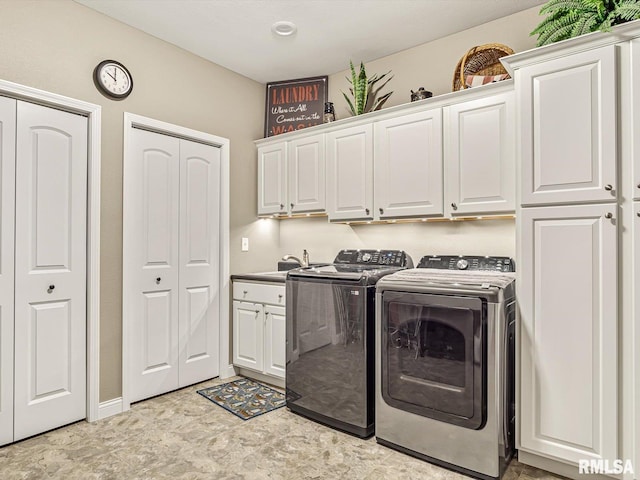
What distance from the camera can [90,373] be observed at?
2588mm

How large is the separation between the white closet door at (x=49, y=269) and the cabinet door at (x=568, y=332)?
2.72 m

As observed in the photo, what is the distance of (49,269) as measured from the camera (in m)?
2.46

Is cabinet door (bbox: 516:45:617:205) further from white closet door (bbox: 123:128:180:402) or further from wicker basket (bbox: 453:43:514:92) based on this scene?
white closet door (bbox: 123:128:180:402)

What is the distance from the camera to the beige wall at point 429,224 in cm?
265

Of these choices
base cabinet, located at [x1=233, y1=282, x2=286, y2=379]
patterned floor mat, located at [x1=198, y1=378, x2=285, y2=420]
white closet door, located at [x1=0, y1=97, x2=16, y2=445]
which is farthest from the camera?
base cabinet, located at [x1=233, y1=282, x2=286, y2=379]

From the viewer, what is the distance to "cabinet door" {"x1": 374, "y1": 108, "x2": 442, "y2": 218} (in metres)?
2.63

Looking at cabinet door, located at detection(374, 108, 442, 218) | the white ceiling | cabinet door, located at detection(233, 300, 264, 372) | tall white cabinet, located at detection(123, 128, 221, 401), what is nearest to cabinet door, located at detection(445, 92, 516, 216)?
cabinet door, located at detection(374, 108, 442, 218)

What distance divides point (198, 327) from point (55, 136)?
69.0 inches

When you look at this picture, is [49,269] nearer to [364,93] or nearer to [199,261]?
[199,261]

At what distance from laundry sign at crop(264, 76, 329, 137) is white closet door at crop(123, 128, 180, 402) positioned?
3.45 ft

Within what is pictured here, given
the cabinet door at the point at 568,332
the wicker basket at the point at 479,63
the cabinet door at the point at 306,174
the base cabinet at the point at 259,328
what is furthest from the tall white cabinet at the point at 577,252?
the base cabinet at the point at 259,328

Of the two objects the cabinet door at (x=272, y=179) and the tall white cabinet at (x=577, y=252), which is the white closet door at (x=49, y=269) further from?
the tall white cabinet at (x=577, y=252)

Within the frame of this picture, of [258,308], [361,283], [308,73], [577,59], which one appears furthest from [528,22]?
[258,308]

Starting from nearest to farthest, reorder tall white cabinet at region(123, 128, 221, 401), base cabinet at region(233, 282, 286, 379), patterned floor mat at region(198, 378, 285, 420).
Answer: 1. patterned floor mat at region(198, 378, 285, 420)
2. tall white cabinet at region(123, 128, 221, 401)
3. base cabinet at region(233, 282, 286, 379)
